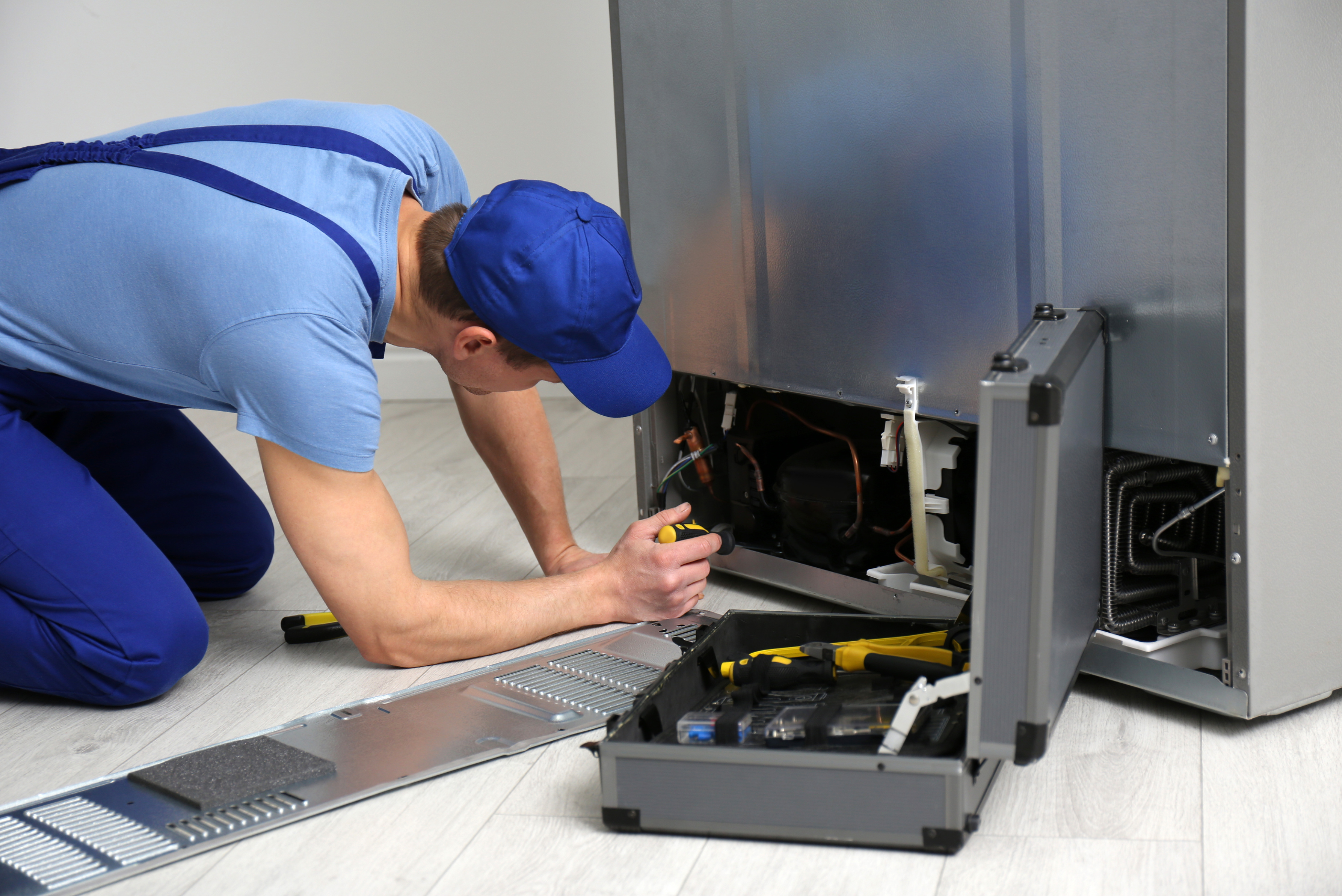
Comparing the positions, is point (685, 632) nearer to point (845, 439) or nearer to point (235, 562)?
point (845, 439)

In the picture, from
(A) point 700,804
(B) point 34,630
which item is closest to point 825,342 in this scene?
(A) point 700,804

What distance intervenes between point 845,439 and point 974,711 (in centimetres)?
69

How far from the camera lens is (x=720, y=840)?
111cm

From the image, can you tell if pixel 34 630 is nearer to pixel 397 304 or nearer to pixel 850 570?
pixel 397 304

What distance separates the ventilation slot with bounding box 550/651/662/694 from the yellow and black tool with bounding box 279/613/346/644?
1.12 ft

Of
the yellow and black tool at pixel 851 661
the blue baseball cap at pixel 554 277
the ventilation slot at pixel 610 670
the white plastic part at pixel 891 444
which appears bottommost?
the ventilation slot at pixel 610 670

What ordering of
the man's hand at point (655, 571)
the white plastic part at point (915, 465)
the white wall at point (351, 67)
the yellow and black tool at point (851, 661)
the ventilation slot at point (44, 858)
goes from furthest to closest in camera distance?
the white wall at point (351, 67) → the man's hand at point (655, 571) → the white plastic part at point (915, 465) → the yellow and black tool at point (851, 661) → the ventilation slot at point (44, 858)

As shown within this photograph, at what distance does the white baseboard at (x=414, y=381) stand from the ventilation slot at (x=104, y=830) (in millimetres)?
2350

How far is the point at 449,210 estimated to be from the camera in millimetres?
1407

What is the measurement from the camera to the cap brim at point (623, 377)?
1386 millimetres

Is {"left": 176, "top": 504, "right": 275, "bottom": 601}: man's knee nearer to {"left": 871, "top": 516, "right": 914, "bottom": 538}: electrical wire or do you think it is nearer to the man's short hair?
the man's short hair

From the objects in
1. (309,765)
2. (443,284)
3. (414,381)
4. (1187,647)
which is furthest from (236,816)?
(414,381)

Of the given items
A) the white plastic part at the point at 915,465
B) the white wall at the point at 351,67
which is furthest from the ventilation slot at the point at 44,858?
the white wall at the point at 351,67

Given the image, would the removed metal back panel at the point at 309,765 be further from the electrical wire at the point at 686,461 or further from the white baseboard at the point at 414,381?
the white baseboard at the point at 414,381
